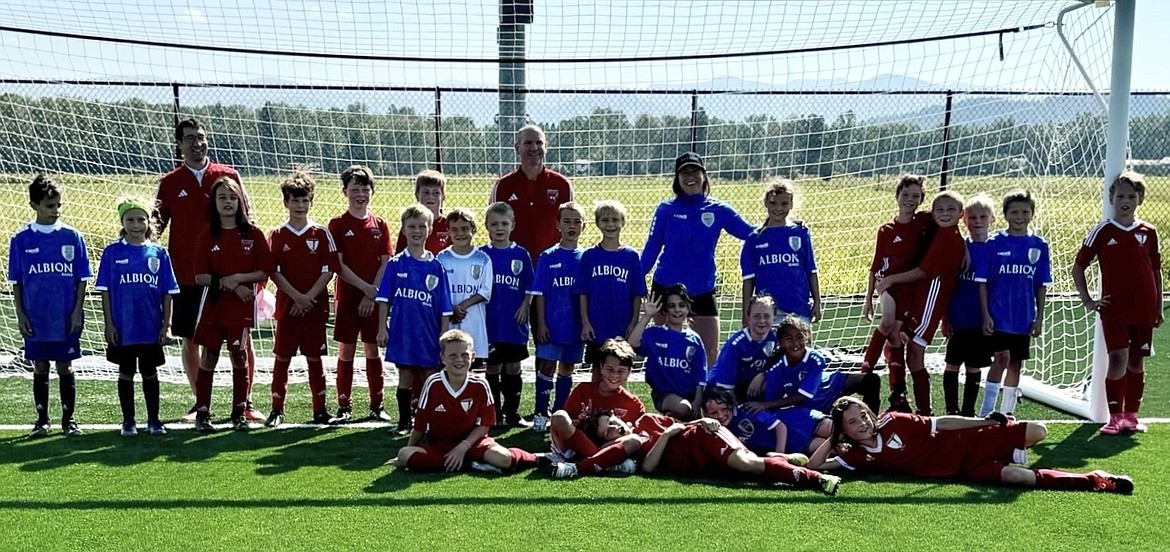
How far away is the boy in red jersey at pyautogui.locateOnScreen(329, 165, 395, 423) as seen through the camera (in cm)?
597

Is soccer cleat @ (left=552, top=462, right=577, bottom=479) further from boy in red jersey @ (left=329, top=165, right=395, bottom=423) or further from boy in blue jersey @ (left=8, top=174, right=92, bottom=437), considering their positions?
boy in blue jersey @ (left=8, top=174, right=92, bottom=437)

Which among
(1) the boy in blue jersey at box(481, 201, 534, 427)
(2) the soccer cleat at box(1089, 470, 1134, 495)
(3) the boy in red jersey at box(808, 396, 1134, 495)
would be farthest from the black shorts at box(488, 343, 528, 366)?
(2) the soccer cleat at box(1089, 470, 1134, 495)

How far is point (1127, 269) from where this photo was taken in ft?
18.8

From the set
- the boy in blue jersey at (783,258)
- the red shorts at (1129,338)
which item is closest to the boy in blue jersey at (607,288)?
the boy in blue jersey at (783,258)

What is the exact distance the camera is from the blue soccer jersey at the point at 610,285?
19.0 ft

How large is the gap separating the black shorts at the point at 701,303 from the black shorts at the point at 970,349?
4.75 feet

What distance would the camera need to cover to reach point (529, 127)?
6.22 m

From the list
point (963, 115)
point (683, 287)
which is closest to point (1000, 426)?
point (683, 287)

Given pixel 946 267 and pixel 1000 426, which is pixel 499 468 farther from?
pixel 946 267

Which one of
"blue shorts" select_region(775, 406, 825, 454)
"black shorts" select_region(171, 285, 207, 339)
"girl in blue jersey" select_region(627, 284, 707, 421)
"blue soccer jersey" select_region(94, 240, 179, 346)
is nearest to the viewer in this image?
"blue shorts" select_region(775, 406, 825, 454)

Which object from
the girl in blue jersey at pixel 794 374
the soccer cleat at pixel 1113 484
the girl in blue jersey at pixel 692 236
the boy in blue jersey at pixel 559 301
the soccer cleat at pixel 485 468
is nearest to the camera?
the soccer cleat at pixel 1113 484

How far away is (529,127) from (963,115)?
4043 mm

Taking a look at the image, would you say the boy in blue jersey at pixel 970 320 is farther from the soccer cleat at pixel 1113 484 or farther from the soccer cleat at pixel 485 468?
the soccer cleat at pixel 485 468

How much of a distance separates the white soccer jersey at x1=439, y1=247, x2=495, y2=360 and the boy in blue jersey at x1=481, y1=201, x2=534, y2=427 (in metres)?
0.11
